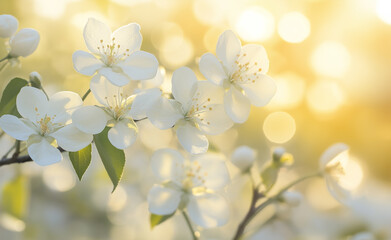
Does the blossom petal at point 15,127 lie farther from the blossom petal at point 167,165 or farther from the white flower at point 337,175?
the white flower at point 337,175

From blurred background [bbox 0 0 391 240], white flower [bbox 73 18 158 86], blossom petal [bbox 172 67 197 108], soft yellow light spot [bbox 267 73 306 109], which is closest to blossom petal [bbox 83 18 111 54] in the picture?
white flower [bbox 73 18 158 86]

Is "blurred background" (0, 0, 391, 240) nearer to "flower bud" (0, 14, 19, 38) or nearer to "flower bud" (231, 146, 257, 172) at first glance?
"flower bud" (231, 146, 257, 172)

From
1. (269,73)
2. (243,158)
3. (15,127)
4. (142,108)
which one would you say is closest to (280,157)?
(243,158)

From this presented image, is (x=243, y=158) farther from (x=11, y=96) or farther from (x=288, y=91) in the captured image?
(x=288, y=91)

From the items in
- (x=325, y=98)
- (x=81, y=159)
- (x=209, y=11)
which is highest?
(x=81, y=159)

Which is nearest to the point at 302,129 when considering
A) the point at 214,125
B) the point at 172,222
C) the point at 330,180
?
the point at 172,222

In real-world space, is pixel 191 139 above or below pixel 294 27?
above
